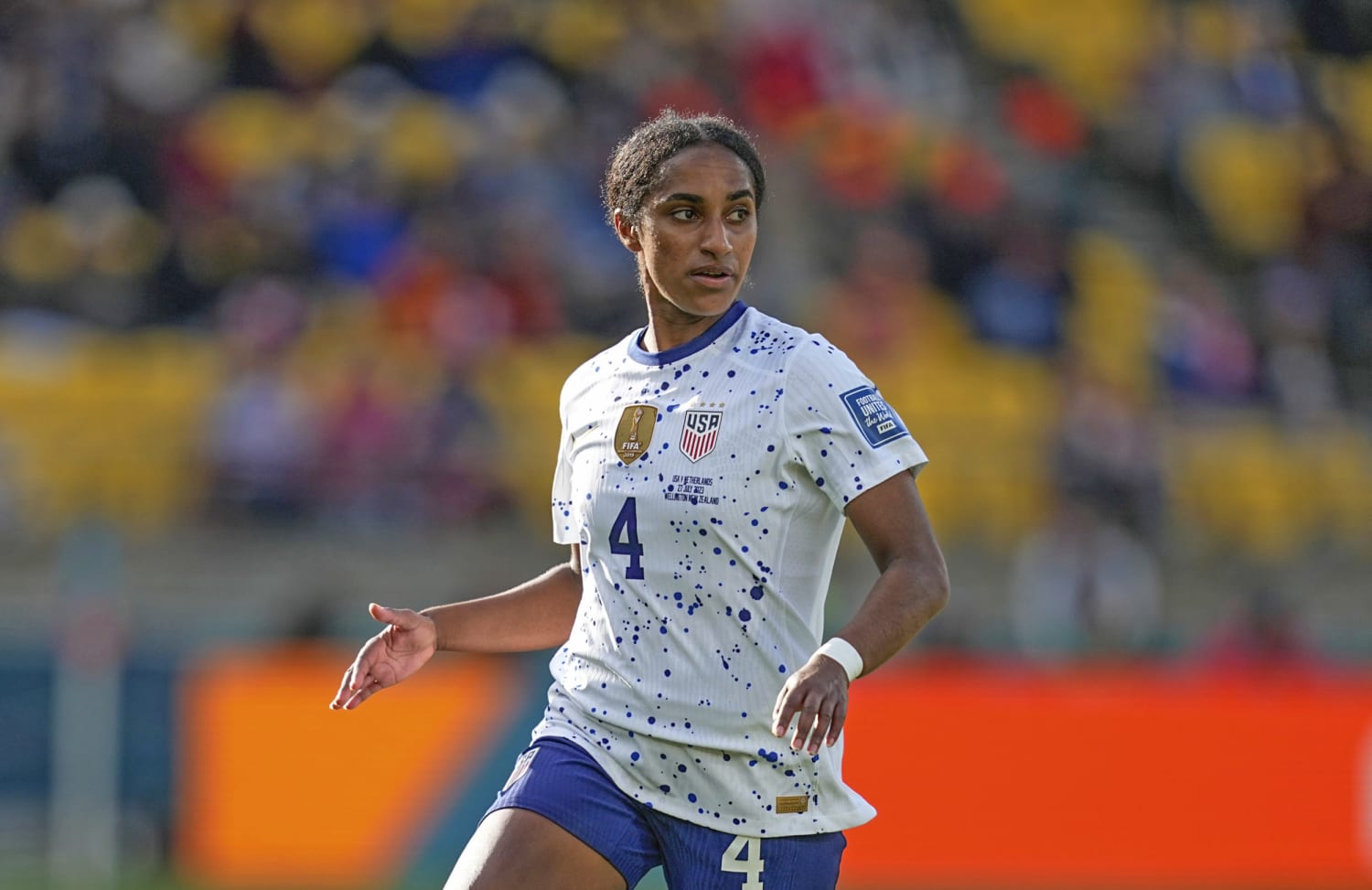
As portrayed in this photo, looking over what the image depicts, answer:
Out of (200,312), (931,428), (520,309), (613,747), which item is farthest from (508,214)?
(613,747)

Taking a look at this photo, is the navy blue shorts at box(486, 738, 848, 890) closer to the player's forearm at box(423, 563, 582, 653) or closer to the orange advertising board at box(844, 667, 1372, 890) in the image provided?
the player's forearm at box(423, 563, 582, 653)

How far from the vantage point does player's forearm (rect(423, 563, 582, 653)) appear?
500cm

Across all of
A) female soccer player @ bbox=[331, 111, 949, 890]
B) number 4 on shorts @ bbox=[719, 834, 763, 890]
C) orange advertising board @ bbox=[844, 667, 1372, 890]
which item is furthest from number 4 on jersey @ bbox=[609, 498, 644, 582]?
orange advertising board @ bbox=[844, 667, 1372, 890]

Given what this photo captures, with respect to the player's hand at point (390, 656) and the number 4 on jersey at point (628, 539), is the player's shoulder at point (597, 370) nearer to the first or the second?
the number 4 on jersey at point (628, 539)

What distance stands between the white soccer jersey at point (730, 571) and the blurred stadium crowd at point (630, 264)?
900 cm

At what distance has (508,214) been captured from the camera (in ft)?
51.9

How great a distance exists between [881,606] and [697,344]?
2.66 feet

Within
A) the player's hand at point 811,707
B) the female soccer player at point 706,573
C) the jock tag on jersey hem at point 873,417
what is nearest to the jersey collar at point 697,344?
the female soccer player at point 706,573

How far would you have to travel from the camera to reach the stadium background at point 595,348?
12180 mm

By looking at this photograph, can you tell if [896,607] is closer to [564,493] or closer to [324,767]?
[564,493]

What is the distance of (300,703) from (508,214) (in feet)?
15.8

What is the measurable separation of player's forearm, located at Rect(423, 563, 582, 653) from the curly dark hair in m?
0.89

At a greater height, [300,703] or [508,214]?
[508,214]

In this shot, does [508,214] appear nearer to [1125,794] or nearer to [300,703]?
[300,703]
